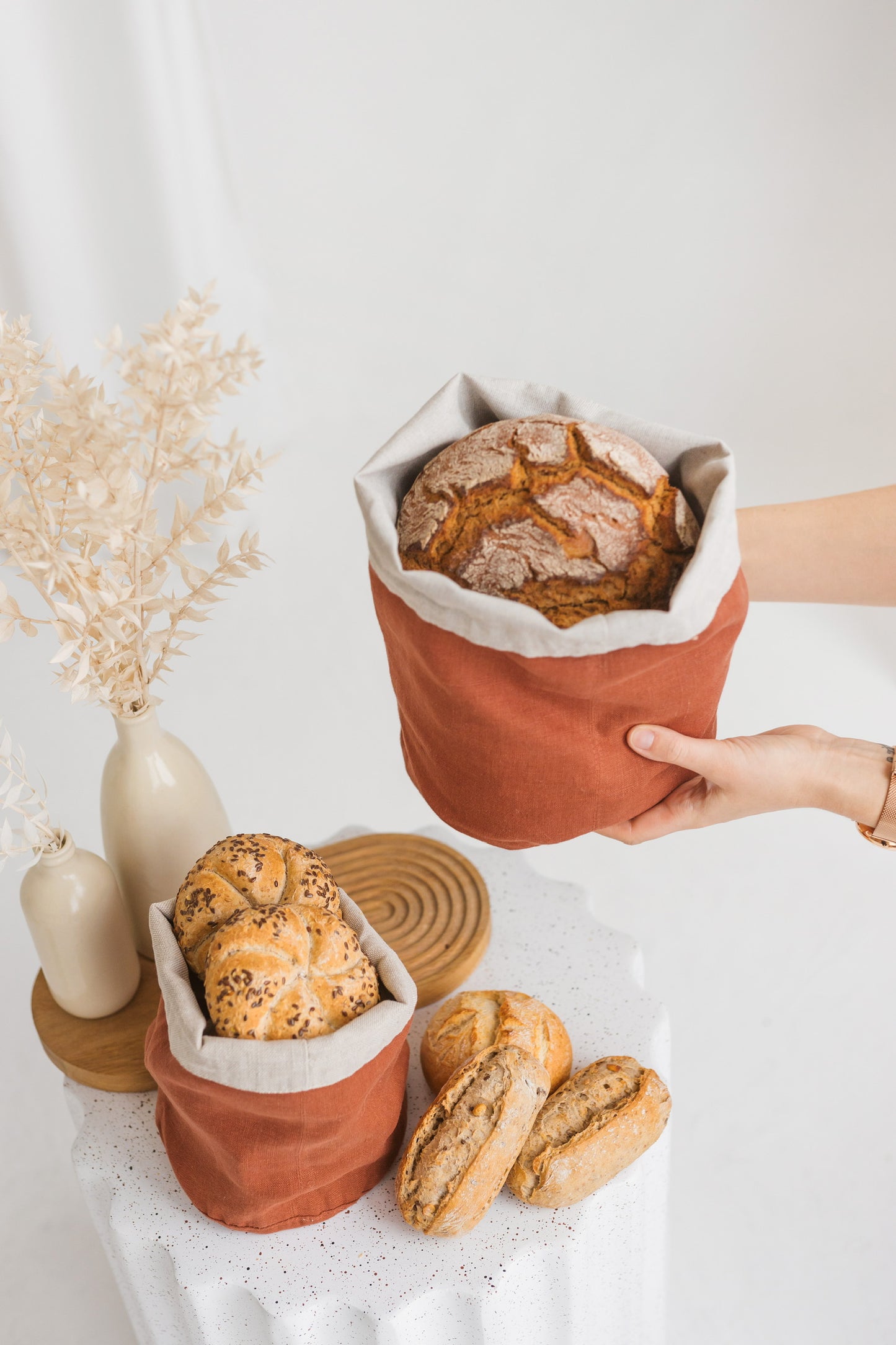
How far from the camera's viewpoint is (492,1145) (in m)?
1.46

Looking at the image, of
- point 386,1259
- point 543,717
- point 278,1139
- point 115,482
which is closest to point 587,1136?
point 386,1259

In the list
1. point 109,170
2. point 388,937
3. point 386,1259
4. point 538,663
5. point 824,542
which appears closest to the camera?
point 538,663

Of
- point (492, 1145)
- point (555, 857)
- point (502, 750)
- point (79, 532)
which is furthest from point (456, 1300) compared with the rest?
point (555, 857)

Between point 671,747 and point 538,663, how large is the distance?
0.77 ft

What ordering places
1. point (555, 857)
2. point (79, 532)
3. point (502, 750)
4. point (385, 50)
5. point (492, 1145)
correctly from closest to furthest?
point (502, 750), point (492, 1145), point (79, 532), point (555, 857), point (385, 50)

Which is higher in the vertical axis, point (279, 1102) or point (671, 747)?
point (671, 747)

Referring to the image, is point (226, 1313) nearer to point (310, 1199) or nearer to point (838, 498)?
point (310, 1199)

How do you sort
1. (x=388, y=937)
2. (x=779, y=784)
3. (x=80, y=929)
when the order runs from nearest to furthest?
(x=779, y=784) → (x=80, y=929) → (x=388, y=937)

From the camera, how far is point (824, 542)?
6.14 ft

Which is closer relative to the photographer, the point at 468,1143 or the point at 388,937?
the point at 468,1143

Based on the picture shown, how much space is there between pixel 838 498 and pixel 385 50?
2.72 meters

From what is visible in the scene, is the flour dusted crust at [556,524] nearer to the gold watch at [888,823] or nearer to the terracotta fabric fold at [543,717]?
the terracotta fabric fold at [543,717]

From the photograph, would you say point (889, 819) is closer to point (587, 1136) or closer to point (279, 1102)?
point (587, 1136)

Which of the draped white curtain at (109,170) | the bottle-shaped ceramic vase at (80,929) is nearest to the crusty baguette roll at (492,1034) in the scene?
the bottle-shaped ceramic vase at (80,929)
